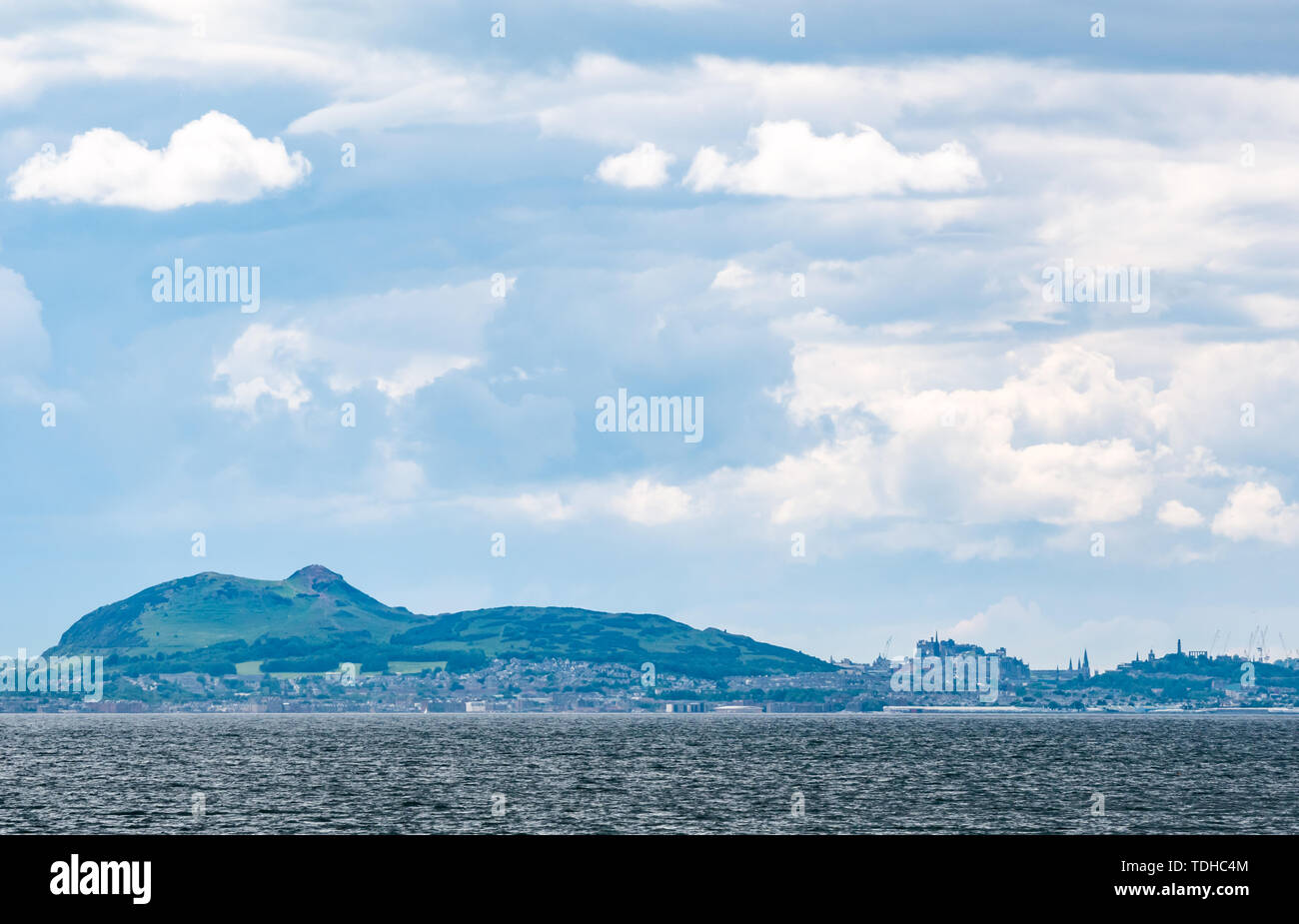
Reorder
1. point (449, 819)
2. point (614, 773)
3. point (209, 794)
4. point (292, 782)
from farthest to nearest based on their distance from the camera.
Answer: point (614, 773), point (292, 782), point (209, 794), point (449, 819)

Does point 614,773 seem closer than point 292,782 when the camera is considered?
No
